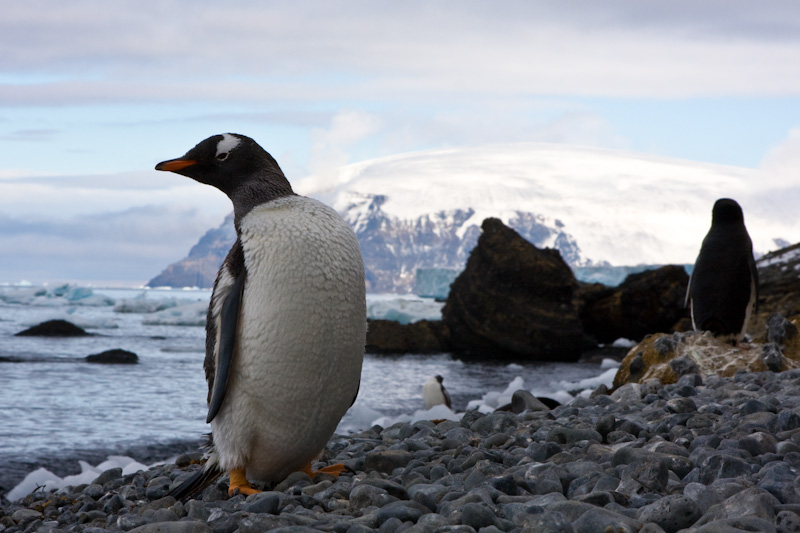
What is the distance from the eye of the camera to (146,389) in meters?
11.4

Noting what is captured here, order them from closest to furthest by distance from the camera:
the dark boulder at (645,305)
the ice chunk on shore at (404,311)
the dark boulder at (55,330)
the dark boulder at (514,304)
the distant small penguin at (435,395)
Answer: the distant small penguin at (435,395) < the dark boulder at (514,304) < the dark boulder at (645,305) < the dark boulder at (55,330) < the ice chunk on shore at (404,311)

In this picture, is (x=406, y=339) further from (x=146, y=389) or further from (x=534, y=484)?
(x=534, y=484)

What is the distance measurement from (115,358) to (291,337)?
13.7 metres

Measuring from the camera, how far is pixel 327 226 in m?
3.00

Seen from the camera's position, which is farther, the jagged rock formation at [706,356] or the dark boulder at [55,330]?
the dark boulder at [55,330]

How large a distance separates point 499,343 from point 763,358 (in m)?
11.5

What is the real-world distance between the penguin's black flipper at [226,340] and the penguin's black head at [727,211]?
199 inches

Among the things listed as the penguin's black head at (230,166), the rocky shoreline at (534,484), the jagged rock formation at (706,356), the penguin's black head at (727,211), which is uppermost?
the penguin's black head at (727,211)

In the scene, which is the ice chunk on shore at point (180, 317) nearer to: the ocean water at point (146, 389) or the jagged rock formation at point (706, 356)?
the ocean water at point (146, 389)

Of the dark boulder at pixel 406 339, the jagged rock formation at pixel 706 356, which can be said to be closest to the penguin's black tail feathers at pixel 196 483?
the jagged rock formation at pixel 706 356

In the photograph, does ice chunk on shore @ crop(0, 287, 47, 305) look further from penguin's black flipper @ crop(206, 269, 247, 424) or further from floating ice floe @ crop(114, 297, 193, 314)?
penguin's black flipper @ crop(206, 269, 247, 424)

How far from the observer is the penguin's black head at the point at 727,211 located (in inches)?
263

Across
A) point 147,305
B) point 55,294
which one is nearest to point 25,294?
point 55,294

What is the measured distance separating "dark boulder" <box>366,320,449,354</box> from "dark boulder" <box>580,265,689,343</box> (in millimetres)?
3508
